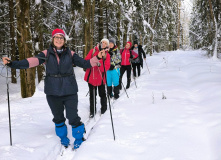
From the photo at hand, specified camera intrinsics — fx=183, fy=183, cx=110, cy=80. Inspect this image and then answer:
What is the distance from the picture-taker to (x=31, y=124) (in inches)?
171

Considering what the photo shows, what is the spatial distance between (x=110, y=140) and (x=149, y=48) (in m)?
26.9

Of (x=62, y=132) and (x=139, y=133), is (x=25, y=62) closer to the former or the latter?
(x=62, y=132)

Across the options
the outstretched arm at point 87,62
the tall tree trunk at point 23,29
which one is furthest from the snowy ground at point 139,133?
the tall tree trunk at point 23,29

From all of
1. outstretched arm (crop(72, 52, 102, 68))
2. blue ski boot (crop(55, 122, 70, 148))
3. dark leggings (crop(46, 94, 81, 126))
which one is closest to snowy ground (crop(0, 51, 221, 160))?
blue ski boot (crop(55, 122, 70, 148))

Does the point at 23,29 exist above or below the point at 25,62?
above

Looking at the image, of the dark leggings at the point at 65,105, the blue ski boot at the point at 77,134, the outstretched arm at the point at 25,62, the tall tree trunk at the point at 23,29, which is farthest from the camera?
the tall tree trunk at the point at 23,29

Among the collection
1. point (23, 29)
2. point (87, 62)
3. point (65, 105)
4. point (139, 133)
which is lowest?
point (139, 133)

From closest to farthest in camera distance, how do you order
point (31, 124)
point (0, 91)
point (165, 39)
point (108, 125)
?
point (108, 125), point (31, 124), point (0, 91), point (165, 39)

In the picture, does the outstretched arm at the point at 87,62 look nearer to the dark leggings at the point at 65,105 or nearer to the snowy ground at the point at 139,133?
the dark leggings at the point at 65,105

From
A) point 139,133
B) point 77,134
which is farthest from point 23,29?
point 139,133

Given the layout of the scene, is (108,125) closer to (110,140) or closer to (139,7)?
(110,140)

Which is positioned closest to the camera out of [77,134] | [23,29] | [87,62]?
[87,62]

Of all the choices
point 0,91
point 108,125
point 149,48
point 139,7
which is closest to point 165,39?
point 149,48

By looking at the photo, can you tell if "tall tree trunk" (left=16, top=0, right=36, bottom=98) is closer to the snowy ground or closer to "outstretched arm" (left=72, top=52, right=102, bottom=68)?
the snowy ground
